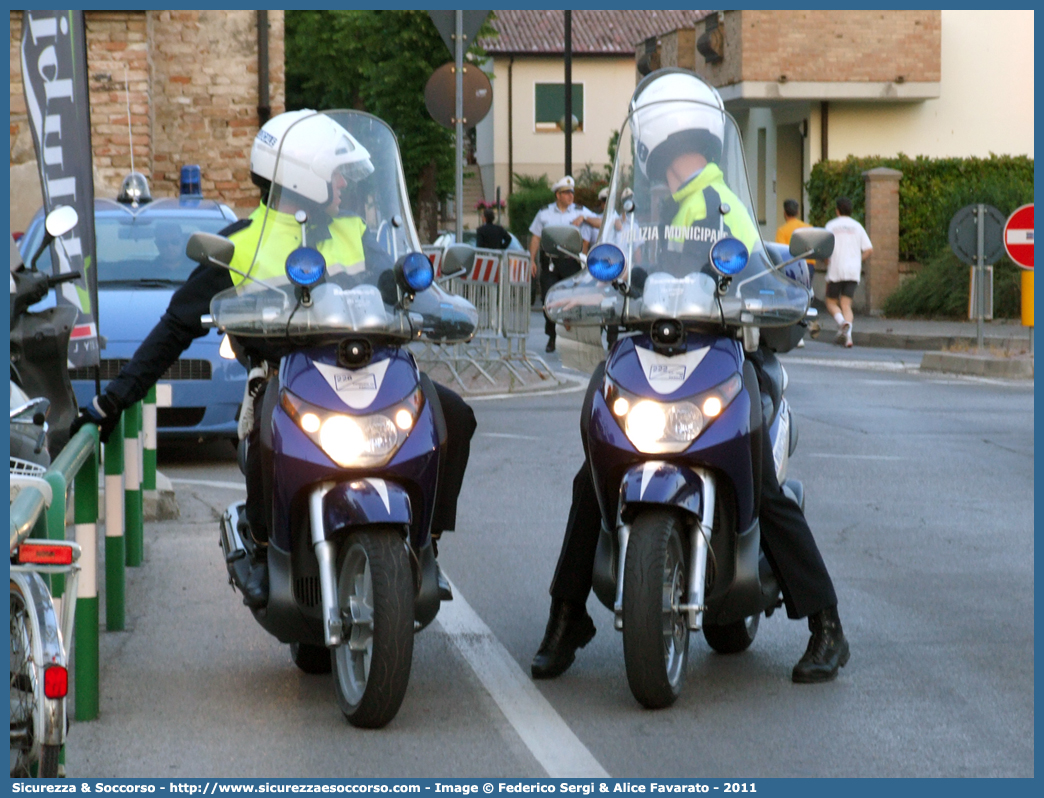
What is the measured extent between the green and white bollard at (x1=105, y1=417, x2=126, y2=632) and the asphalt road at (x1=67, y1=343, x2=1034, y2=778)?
13 centimetres

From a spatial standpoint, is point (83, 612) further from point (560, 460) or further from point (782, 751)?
point (560, 460)

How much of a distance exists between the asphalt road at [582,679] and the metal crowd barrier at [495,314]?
647 centimetres

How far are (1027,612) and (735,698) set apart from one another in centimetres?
195

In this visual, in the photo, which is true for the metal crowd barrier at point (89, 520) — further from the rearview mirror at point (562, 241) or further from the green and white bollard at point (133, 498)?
the rearview mirror at point (562, 241)

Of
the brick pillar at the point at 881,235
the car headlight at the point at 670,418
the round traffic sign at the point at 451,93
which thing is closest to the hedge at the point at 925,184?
the brick pillar at the point at 881,235

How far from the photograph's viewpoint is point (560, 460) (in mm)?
11453

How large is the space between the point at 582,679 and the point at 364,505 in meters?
1.20

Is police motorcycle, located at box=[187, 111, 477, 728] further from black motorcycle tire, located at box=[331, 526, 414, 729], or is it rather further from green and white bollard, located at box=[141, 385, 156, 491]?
green and white bollard, located at box=[141, 385, 156, 491]

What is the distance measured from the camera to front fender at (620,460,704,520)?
16.7ft

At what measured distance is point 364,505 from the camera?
494 centimetres

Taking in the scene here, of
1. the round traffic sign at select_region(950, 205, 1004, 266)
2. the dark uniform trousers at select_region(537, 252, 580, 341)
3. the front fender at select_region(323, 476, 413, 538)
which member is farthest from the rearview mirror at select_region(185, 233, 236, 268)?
the round traffic sign at select_region(950, 205, 1004, 266)

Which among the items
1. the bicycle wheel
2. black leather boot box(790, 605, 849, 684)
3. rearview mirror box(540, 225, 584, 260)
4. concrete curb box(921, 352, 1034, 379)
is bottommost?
concrete curb box(921, 352, 1034, 379)

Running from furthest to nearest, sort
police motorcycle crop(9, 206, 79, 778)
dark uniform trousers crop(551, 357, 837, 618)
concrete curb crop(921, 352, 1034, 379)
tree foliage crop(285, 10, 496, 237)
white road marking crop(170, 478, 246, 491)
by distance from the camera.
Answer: tree foliage crop(285, 10, 496, 237) < concrete curb crop(921, 352, 1034, 379) < white road marking crop(170, 478, 246, 491) < dark uniform trousers crop(551, 357, 837, 618) < police motorcycle crop(9, 206, 79, 778)

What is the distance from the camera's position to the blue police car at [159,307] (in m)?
10.8
